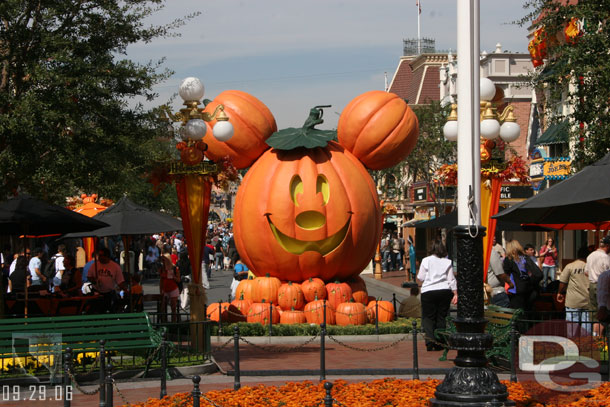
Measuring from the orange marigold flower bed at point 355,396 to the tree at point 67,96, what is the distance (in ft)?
15.0

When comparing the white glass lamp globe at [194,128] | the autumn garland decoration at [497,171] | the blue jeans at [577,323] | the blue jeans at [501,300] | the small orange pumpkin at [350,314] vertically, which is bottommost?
the small orange pumpkin at [350,314]

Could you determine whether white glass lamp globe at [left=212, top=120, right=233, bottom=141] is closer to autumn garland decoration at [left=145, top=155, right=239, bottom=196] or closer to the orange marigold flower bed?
autumn garland decoration at [left=145, top=155, right=239, bottom=196]

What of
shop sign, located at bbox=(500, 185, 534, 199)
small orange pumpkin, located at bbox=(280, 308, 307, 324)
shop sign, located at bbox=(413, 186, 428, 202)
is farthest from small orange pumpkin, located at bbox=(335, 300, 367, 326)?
shop sign, located at bbox=(413, 186, 428, 202)

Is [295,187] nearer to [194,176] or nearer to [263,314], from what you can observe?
[263,314]

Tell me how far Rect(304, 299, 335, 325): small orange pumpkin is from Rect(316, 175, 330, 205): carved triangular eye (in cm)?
185

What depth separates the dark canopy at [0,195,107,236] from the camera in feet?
44.2

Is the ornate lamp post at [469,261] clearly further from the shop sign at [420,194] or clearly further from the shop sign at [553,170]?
the shop sign at [420,194]

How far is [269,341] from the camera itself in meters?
15.3

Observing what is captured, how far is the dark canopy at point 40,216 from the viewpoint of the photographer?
13.5 metres

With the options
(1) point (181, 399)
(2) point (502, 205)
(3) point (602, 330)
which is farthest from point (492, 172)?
(2) point (502, 205)

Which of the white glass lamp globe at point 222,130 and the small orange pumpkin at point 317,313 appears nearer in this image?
the white glass lamp globe at point 222,130

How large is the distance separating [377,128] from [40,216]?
20.9ft

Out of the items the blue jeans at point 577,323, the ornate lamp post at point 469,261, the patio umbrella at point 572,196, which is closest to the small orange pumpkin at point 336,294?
the blue jeans at point 577,323

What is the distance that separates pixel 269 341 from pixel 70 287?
14.4 ft
